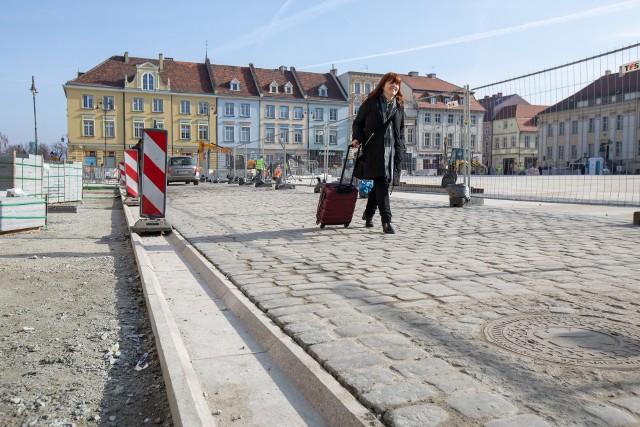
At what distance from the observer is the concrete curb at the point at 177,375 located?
7.47 feet

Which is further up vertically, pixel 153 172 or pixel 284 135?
pixel 284 135

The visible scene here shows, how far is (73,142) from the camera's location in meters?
62.8

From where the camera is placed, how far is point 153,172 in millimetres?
8172

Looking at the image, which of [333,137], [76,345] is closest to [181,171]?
[76,345]

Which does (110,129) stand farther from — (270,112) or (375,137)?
(375,137)

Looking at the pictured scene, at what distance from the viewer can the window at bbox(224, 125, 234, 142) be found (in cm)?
6969

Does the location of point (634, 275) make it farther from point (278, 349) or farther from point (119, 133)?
point (119, 133)

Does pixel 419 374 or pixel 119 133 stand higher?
pixel 119 133

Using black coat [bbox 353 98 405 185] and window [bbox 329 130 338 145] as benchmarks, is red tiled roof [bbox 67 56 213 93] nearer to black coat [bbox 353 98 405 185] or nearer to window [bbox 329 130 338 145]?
window [bbox 329 130 338 145]

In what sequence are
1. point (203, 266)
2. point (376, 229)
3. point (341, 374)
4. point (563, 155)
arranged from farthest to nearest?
point (563, 155)
point (376, 229)
point (203, 266)
point (341, 374)

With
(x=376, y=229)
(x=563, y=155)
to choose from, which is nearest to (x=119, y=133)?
(x=563, y=155)

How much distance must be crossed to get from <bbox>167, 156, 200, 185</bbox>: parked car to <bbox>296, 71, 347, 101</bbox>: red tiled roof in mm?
42628

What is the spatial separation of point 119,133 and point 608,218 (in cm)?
6199

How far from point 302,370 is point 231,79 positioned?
71095mm
